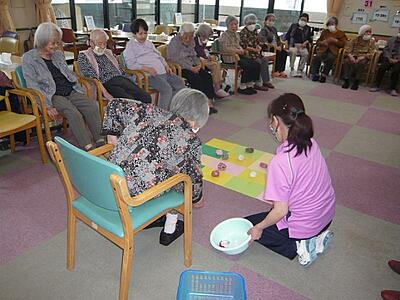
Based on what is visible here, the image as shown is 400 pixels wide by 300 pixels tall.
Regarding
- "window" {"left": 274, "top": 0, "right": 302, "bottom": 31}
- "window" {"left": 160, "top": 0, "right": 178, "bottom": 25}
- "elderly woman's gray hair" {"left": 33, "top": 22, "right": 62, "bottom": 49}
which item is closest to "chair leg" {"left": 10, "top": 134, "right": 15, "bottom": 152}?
"elderly woman's gray hair" {"left": 33, "top": 22, "right": 62, "bottom": 49}

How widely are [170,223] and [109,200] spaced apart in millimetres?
715

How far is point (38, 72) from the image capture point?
3.04m

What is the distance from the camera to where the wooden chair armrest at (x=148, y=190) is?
4.48 ft

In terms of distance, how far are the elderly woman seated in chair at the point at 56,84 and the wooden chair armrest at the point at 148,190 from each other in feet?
5.43

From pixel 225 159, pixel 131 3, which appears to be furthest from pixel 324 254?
pixel 131 3

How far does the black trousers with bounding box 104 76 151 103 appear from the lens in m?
3.62

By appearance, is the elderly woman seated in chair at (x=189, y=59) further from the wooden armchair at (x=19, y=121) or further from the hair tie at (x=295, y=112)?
the hair tie at (x=295, y=112)

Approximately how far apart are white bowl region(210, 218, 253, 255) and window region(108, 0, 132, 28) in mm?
6678

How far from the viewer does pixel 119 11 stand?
7.82 m

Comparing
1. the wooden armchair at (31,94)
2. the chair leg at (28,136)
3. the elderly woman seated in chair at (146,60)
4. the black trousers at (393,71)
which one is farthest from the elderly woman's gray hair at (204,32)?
the black trousers at (393,71)

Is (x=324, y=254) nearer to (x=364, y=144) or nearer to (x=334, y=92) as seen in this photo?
(x=364, y=144)

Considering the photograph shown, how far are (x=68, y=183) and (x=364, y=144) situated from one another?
10.7ft

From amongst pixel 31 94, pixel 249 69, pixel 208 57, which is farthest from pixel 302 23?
pixel 31 94

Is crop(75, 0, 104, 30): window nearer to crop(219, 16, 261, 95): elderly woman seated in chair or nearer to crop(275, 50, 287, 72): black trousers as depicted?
crop(219, 16, 261, 95): elderly woman seated in chair
